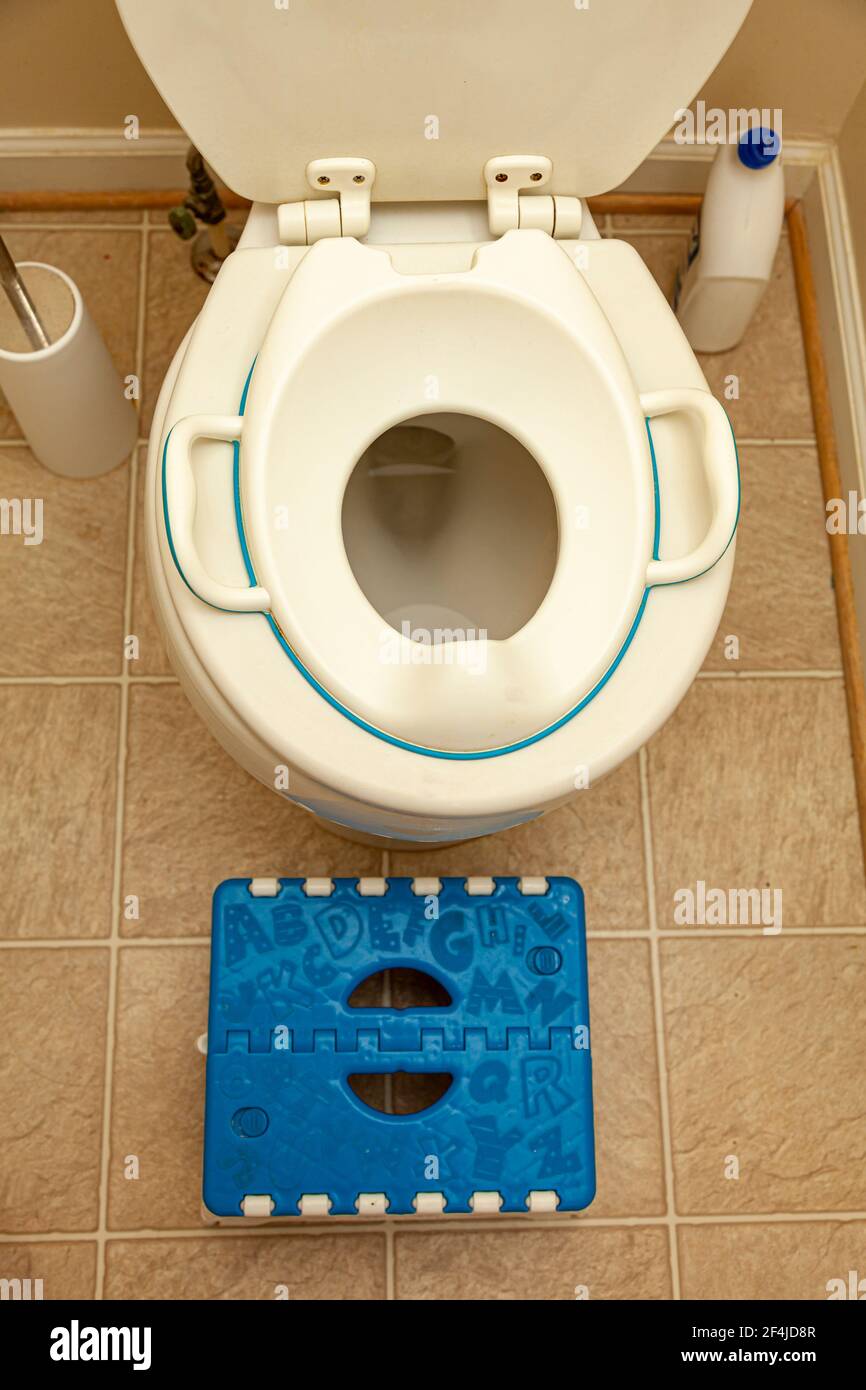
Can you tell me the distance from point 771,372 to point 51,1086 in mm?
983

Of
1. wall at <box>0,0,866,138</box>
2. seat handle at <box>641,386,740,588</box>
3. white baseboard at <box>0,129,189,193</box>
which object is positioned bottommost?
seat handle at <box>641,386,740,588</box>

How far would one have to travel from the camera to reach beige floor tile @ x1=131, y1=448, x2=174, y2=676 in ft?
3.58

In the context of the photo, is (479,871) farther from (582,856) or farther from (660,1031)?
(660,1031)

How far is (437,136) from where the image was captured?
0.78 metres

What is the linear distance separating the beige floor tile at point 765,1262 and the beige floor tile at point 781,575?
510 mm

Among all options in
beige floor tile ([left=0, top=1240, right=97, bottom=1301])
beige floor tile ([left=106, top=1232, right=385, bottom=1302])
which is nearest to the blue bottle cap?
beige floor tile ([left=106, top=1232, right=385, bottom=1302])

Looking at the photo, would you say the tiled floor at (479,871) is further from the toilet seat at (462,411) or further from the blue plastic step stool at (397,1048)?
the toilet seat at (462,411)

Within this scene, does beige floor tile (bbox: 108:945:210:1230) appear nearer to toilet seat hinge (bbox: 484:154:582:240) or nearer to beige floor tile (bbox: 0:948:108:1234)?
beige floor tile (bbox: 0:948:108:1234)

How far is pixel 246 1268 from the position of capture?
0.98 metres

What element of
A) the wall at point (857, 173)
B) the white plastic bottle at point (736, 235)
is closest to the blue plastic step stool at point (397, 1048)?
the white plastic bottle at point (736, 235)

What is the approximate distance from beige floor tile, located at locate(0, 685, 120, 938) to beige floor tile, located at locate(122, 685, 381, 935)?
0.02 m

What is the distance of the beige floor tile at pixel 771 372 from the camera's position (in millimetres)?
1180

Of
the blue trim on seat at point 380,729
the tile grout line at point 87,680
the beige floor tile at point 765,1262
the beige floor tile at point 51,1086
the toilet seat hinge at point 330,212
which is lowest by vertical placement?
the beige floor tile at point 765,1262

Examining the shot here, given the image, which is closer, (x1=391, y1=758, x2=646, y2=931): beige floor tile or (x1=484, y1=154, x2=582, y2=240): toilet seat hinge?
(x1=484, y1=154, x2=582, y2=240): toilet seat hinge
